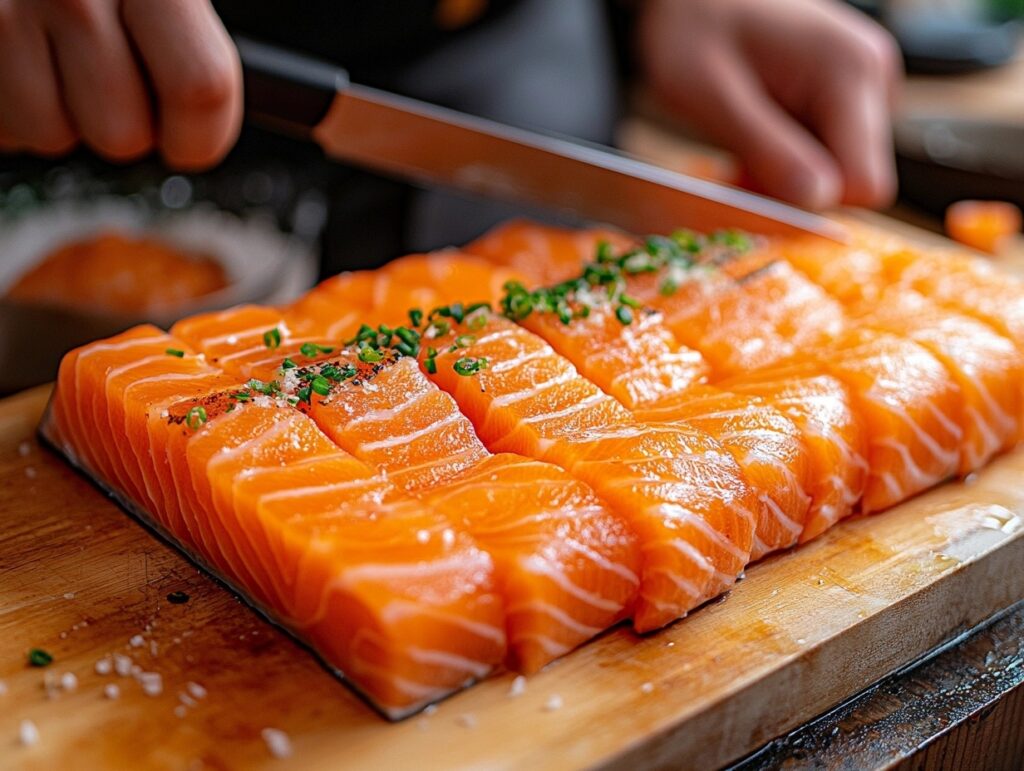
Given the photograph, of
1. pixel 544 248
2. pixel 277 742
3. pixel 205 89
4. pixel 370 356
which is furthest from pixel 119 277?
pixel 277 742

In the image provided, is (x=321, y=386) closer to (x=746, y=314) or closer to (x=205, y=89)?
(x=205, y=89)

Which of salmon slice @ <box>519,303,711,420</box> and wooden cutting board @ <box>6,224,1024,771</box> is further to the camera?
salmon slice @ <box>519,303,711,420</box>

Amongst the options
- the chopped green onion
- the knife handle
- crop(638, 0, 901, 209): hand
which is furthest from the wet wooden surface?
crop(638, 0, 901, 209): hand

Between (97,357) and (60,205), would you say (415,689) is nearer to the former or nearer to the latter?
(97,357)

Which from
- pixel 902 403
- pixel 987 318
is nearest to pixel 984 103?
pixel 987 318

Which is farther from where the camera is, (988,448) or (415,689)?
(988,448)

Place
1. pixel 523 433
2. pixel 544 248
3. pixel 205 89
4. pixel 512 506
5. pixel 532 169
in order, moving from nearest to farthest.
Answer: pixel 512 506
pixel 523 433
pixel 205 89
pixel 532 169
pixel 544 248

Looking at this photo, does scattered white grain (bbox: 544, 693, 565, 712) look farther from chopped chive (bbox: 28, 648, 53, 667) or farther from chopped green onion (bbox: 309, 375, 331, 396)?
chopped chive (bbox: 28, 648, 53, 667)
